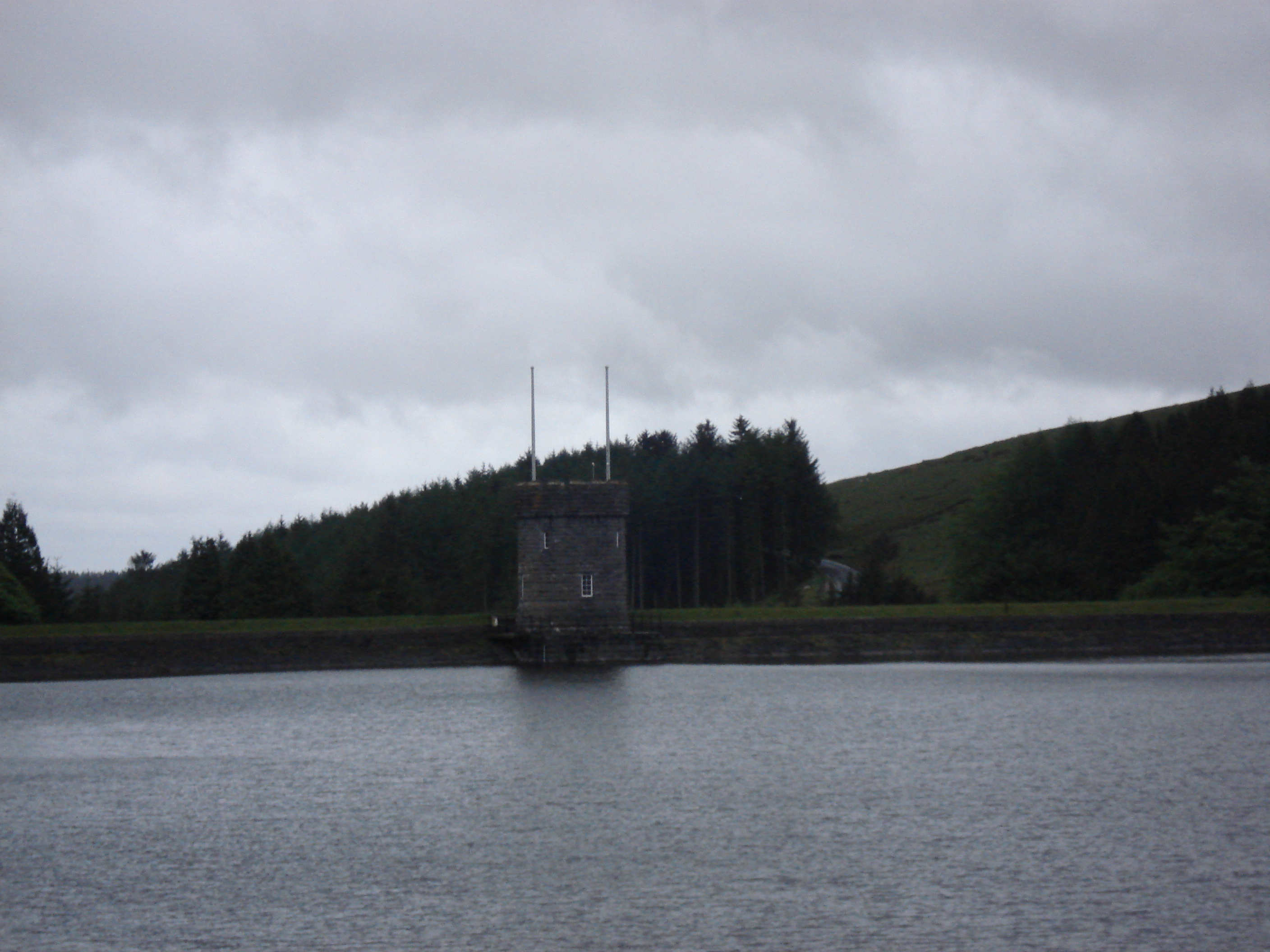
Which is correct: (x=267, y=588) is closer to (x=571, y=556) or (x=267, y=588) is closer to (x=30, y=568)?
(x=30, y=568)

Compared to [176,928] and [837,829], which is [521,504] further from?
[176,928]

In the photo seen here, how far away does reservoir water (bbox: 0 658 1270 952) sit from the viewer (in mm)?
17312

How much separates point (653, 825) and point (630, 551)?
70586mm

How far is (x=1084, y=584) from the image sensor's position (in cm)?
7938

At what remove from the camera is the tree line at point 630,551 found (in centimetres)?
8031

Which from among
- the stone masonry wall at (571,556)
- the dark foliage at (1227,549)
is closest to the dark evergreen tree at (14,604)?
the stone masonry wall at (571,556)

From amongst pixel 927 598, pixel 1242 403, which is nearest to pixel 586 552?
pixel 927 598

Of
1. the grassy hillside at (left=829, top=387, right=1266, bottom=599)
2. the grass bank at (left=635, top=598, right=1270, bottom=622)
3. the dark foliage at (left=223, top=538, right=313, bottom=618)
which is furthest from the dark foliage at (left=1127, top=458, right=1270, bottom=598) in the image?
the dark foliage at (left=223, top=538, right=313, bottom=618)

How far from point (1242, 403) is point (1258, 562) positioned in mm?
24591

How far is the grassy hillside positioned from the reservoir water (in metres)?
61.2

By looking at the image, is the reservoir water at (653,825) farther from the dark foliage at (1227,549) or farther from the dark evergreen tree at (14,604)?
the dark foliage at (1227,549)

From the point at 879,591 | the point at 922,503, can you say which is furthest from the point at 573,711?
the point at 922,503

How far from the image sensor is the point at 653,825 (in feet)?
77.9

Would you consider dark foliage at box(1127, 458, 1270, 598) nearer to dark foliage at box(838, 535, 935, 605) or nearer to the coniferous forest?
the coniferous forest
